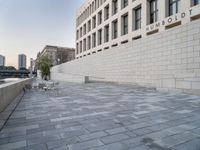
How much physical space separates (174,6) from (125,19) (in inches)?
336

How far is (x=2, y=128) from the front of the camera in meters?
4.02

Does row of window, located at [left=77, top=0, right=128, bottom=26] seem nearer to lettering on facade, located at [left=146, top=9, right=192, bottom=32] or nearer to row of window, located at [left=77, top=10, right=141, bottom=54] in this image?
row of window, located at [left=77, top=10, right=141, bottom=54]

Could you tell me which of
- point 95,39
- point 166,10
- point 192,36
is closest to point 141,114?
point 192,36

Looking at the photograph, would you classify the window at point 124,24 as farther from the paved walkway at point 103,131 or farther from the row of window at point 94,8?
the paved walkway at point 103,131

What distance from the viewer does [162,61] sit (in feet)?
43.2

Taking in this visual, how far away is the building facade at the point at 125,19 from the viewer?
15867 mm

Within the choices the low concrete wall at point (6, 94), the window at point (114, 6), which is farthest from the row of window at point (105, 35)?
the low concrete wall at point (6, 94)

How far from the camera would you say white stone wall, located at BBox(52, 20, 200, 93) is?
10.4 meters

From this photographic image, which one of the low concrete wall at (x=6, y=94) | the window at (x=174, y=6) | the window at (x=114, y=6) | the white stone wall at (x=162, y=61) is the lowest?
the low concrete wall at (x=6, y=94)

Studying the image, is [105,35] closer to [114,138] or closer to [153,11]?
[153,11]

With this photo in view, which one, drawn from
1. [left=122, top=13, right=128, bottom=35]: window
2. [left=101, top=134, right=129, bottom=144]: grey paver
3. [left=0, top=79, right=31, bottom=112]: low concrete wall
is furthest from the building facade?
[left=101, top=134, right=129, bottom=144]: grey paver

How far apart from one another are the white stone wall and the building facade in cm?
173

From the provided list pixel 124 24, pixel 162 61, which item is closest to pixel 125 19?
pixel 124 24

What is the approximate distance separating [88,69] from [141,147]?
1013 inches
